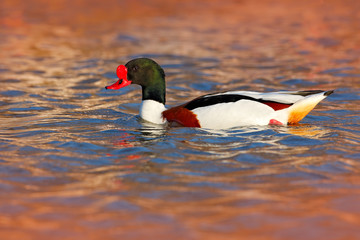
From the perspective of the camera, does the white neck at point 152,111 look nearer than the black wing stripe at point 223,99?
No

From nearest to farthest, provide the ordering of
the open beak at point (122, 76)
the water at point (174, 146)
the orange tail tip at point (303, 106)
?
the water at point (174, 146) → the orange tail tip at point (303, 106) → the open beak at point (122, 76)

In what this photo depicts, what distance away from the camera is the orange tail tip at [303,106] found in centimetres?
786

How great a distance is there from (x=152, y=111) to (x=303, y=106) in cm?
209

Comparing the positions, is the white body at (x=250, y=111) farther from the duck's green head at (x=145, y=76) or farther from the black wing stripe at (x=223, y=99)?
the duck's green head at (x=145, y=76)

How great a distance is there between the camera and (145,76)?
8.52 metres

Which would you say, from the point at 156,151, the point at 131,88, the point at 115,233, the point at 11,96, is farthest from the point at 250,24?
the point at 115,233

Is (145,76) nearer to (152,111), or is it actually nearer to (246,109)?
(152,111)

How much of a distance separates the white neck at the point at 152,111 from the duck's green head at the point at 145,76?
0.07 metres

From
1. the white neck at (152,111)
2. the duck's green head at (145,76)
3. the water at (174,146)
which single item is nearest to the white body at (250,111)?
the water at (174,146)

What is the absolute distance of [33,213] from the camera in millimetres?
5344

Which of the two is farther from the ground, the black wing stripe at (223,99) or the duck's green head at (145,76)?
the duck's green head at (145,76)

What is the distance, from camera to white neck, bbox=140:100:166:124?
8.52 meters

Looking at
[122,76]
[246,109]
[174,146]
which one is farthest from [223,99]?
[122,76]

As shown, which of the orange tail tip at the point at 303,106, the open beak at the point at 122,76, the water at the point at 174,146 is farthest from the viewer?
the open beak at the point at 122,76
